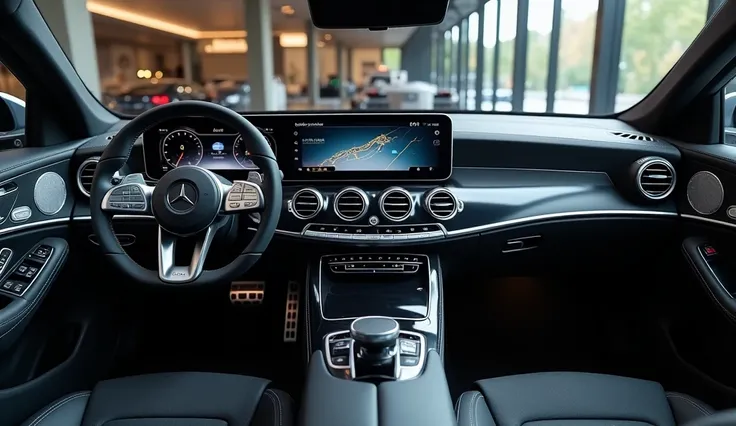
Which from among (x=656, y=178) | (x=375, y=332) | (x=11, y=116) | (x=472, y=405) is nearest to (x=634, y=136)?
(x=656, y=178)

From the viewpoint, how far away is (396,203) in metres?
2.04

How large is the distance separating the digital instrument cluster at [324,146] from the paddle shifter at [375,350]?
68cm

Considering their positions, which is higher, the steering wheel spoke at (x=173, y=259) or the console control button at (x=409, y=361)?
the steering wheel spoke at (x=173, y=259)

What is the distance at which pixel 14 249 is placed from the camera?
1895 millimetres

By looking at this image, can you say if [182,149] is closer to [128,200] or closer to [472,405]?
[128,200]

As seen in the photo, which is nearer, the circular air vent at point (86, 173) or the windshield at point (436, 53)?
the circular air vent at point (86, 173)

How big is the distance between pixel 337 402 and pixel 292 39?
22013 millimetres

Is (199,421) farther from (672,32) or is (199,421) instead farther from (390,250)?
(672,32)

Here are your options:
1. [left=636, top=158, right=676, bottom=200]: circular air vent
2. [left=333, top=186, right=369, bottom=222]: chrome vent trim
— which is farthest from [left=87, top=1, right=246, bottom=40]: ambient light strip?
[left=636, top=158, right=676, bottom=200]: circular air vent

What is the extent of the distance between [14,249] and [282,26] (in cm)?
1617

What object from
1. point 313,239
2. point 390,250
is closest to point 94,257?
point 313,239

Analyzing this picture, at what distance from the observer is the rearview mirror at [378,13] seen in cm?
168

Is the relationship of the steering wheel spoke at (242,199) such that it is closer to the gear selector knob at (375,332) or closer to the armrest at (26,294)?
the gear selector knob at (375,332)

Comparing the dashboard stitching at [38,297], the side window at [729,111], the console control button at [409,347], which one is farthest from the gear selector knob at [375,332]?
the side window at [729,111]
